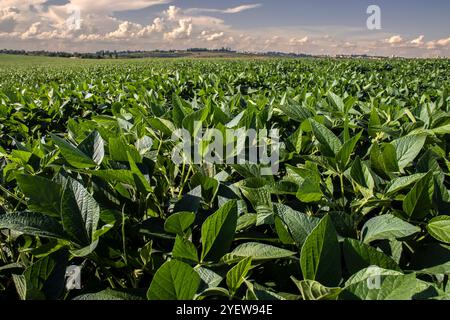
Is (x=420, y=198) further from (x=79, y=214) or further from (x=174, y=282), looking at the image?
(x=79, y=214)

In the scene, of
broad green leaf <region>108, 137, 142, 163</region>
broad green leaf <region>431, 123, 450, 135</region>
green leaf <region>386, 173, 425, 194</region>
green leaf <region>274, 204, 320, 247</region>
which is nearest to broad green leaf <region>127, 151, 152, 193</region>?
broad green leaf <region>108, 137, 142, 163</region>

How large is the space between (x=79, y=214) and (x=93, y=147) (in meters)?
0.41

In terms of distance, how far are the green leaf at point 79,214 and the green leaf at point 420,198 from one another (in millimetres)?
827

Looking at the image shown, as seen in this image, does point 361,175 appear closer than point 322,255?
No

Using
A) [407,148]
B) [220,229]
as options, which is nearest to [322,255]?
[220,229]

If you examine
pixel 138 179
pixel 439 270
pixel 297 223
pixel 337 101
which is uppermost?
pixel 337 101

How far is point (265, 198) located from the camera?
1.14 m

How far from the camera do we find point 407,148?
1.34 metres

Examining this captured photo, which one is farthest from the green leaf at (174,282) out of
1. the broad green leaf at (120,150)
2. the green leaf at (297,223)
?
the broad green leaf at (120,150)

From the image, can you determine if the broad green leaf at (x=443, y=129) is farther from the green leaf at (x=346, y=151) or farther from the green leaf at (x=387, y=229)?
the green leaf at (x=387, y=229)

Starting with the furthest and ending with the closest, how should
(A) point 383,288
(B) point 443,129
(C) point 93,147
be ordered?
1. (B) point 443,129
2. (C) point 93,147
3. (A) point 383,288

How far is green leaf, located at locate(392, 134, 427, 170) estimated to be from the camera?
1.32 metres
